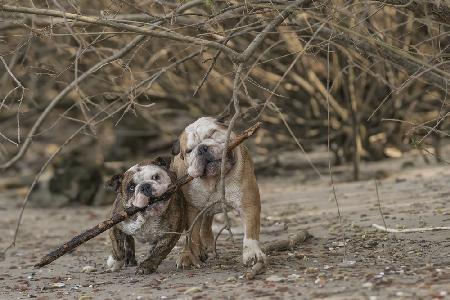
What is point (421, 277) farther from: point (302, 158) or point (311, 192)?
point (302, 158)

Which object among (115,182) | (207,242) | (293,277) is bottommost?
(293,277)

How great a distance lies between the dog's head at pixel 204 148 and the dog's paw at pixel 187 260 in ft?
2.01

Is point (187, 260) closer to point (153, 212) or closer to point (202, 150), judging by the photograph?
point (153, 212)

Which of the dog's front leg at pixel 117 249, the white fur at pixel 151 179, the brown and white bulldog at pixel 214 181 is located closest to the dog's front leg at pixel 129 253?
the dog's front leg at pixel 117 249

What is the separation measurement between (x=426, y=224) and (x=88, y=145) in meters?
8.49

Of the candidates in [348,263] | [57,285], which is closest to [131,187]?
[57,285]

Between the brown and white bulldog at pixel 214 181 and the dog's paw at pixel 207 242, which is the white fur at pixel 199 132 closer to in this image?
the brown and white bulldog at pixel 214 181

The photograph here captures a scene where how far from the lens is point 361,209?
29.6 ft

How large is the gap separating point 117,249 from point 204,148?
115 centimetres

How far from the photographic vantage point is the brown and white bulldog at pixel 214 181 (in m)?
6.22

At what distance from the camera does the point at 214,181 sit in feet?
20.8

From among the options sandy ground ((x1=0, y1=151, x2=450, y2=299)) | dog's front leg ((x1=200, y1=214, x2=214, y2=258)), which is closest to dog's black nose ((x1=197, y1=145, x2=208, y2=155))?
sandy ground ((x1=0, y1=151, x2=450, y2=299))

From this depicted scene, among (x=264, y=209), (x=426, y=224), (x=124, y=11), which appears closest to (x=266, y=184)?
(x=264, y=209)

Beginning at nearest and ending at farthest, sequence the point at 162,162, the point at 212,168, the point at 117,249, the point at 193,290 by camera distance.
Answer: the point at 193,290, the point at 212,168, the point at 162,162, the point at 117,249
